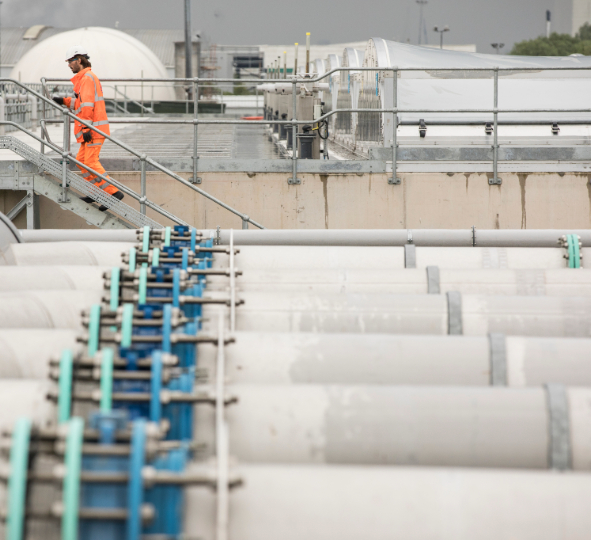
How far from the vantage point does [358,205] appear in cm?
936

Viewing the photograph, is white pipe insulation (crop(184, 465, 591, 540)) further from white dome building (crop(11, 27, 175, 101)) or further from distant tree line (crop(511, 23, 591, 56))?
distant tree line (crop(511, 23, 591, 56))

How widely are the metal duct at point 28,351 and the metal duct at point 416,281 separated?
4.39ft

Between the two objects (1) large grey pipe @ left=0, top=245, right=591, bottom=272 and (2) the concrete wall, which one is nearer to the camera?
(1) large grey pipe @ left=0, top=245, right=591, bottom=272

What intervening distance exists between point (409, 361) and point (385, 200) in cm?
600

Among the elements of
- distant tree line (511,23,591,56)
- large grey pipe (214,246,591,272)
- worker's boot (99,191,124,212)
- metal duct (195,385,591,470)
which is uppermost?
distant tree line (511,23,591,56)

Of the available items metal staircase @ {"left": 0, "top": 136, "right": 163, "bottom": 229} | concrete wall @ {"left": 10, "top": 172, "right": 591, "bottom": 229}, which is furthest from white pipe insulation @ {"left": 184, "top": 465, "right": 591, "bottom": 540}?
concrete wall @ {"left": 10, "top": 172, "right": 591, "bottom": 229}

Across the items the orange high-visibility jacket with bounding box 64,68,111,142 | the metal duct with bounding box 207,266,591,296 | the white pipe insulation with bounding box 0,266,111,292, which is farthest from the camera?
the orange high-visibility jacket with bounding box 64,68,111,142

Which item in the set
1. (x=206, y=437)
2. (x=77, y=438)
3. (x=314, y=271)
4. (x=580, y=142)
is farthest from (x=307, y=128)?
(x=77, y=438)

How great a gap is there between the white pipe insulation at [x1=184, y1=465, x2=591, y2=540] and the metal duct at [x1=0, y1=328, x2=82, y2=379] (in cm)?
129

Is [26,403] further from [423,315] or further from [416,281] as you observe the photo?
[416,281]

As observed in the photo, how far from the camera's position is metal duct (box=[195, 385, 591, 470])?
3.01 meters

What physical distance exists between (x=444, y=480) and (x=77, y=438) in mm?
1266

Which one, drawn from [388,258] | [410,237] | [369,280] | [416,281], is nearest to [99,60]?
[410,237]

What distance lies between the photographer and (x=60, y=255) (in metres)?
A: 5.34
